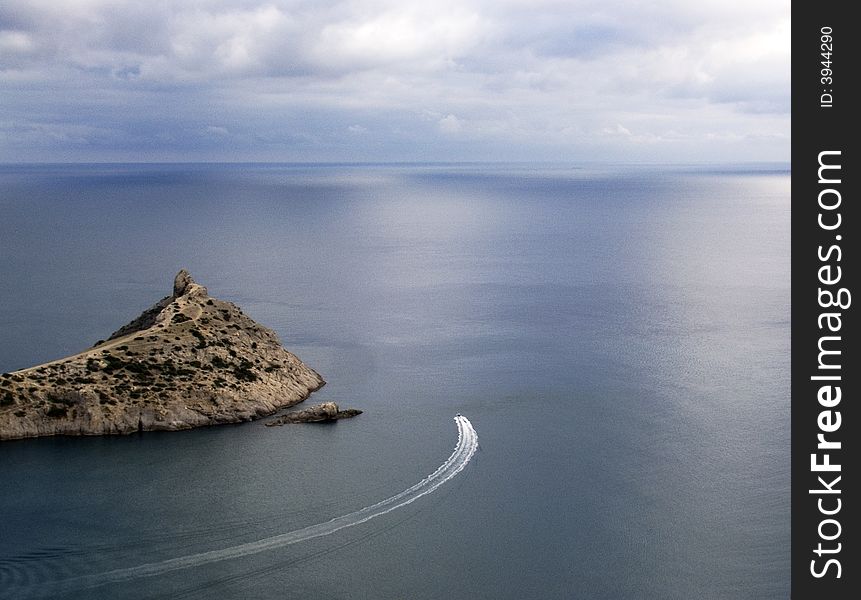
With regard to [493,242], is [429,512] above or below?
below

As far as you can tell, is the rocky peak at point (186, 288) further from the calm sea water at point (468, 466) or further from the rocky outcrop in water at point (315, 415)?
the rocky outcrop in water at point (315, 415)

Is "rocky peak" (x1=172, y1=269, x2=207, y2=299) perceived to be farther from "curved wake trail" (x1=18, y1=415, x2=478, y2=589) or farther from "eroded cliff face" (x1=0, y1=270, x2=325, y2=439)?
"curved wake trail" (x1=18, y1=415, x2=478, y2=589)

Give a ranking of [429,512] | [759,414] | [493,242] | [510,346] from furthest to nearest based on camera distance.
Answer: [493,242] → [510,346] → [759,414] → [429,512]

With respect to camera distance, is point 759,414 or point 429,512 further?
point 759,414

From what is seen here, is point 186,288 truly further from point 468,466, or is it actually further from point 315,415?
point 468,466

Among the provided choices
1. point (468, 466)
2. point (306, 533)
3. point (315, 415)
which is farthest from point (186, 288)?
point (306, 533)

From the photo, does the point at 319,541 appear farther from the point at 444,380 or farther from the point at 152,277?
the point at 152,277
